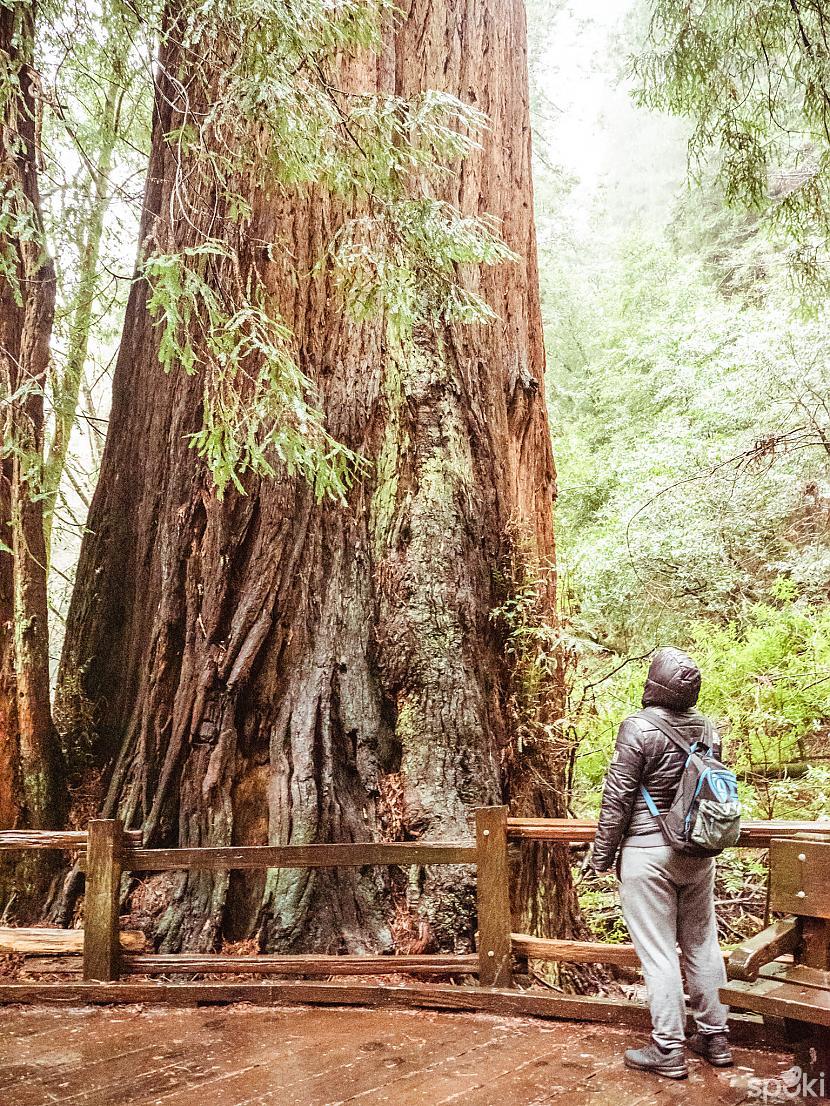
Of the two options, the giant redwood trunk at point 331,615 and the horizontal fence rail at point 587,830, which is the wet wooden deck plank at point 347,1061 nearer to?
the giant redwood trunk at point 331,615

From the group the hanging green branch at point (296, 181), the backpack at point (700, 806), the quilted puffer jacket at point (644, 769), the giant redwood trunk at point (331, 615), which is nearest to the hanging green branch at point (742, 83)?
the giant redwood trunk at point (331, 615)

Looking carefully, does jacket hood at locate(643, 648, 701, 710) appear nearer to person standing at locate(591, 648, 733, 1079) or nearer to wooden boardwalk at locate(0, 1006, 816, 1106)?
person standing at locate(591, 648, 733, 1079)

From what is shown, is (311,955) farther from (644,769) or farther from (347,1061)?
(644,769)

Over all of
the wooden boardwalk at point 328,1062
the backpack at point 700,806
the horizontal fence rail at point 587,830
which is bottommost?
the wooden boardwalk at point 328,1062

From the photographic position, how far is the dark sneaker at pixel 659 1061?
322cm

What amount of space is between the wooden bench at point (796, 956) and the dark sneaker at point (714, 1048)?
0.96ft

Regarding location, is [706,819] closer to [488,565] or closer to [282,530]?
[488,565]

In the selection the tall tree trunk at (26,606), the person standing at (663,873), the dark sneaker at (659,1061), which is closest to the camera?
the dark sneaker at (659,1061)

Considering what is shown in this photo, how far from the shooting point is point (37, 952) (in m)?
4.48

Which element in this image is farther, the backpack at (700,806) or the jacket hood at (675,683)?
the jacket hood at (675,683)

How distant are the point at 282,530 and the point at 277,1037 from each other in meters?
2.70

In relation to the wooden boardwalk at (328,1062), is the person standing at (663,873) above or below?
above

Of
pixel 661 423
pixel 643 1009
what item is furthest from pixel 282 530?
pixel 661 423

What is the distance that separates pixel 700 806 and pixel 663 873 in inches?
12.5
